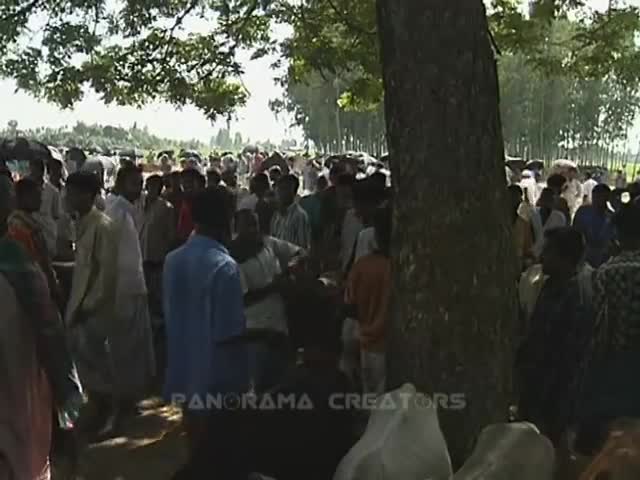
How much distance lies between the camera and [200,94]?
1055 cm

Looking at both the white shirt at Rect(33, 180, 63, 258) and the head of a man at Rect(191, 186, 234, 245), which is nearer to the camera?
the head of a man at Rect(191, 186, 234, 245)

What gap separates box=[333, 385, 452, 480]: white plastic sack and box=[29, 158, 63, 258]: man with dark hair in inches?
193

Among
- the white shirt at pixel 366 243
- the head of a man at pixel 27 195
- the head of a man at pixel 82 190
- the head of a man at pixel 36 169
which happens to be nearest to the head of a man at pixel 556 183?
the white shirt at pixel 366 243

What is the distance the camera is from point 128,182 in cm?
762

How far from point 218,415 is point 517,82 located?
41691 millimetres

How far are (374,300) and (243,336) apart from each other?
1027mm

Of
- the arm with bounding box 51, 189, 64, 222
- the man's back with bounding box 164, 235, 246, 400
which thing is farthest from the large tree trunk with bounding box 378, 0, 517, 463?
the arm with bounding box 51, 189, 64, 222

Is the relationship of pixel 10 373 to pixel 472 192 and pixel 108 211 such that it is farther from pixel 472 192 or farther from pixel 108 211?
pixel 108 211

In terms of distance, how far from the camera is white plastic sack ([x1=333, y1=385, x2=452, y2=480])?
3.35 metres

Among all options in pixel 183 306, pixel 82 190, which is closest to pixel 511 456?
pixel 183 306

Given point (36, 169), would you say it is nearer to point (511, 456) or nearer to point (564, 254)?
point (564, 254)

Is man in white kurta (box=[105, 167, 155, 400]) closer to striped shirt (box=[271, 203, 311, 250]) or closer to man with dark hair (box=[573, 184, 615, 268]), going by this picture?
striped shirt (box=[271, 203, 311, 250])

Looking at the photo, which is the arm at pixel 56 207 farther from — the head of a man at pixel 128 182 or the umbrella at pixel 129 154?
the umbrella at pixel 129 154

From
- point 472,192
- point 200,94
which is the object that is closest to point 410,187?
point 472,192
